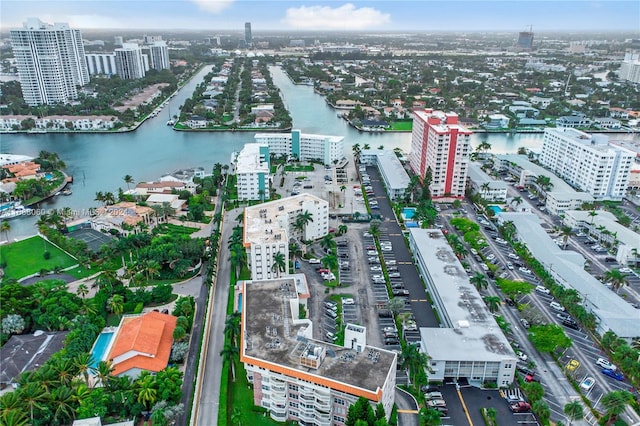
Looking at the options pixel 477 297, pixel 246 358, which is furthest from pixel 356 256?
pixel 246 358

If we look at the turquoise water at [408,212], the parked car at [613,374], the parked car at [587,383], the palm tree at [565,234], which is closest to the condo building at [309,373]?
the parked car at [587,383]

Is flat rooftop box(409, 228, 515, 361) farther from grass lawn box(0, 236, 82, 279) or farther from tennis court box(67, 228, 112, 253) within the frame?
grass lawn box(0, 236, 82, 279)

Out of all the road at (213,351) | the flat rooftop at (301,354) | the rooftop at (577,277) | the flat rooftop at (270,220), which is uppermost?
the flat rooftop at (270,220)

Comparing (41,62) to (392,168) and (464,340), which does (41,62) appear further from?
(464,340)

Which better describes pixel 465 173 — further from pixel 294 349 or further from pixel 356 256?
pixel 294 349

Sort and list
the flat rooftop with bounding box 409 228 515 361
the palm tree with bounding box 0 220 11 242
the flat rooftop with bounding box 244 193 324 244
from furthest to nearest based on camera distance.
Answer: the palm tree with bounding box 0 220 11 242, the flat rooftop with bounding box 244 193 324 244, the flat rooftop with bounding box 409 228 515 361

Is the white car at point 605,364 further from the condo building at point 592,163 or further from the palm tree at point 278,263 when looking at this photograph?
the condo building at point 592,163

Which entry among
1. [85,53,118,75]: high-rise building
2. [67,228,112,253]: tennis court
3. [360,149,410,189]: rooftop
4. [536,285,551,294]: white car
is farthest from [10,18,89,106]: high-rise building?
[536,285,551,294]: white car

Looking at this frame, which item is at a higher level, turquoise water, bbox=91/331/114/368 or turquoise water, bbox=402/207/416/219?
turquoise water, bbox=402/207/416/219
